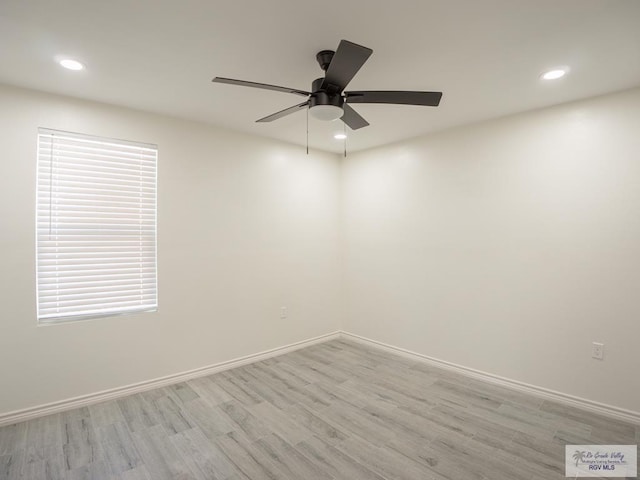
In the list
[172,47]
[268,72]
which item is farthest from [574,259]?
[172,47]

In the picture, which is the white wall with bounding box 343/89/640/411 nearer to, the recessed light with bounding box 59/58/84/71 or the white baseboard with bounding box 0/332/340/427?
the white baseboard with bounding box 0/332/340/427

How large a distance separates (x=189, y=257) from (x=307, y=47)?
2275mm

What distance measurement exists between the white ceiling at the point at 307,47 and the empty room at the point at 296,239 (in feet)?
0.06

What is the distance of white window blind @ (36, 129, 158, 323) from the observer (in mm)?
2738

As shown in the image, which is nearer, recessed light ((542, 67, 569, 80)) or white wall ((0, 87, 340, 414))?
recessed light ((542, 67, 569, 80))

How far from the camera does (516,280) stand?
3184 mm

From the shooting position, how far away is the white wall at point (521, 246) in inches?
105

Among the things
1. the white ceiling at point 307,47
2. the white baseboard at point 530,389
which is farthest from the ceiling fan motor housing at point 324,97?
the white baseboard at point 530,389

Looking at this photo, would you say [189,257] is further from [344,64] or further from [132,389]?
[344,64]

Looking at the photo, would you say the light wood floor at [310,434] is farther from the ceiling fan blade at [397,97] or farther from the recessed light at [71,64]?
the recessed light at [71,64]

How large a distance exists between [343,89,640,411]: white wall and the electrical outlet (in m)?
0.04

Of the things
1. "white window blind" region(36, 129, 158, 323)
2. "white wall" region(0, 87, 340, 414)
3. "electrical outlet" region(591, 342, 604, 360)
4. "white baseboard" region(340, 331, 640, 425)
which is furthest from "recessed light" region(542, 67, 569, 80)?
"white window blind" region(36, 129, 158, 323)

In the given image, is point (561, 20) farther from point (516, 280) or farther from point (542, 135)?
point (516, 280)

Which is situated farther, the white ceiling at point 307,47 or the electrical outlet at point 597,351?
the electrical outlet at point 597,351
